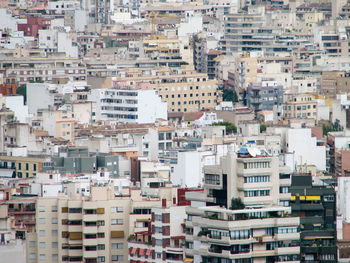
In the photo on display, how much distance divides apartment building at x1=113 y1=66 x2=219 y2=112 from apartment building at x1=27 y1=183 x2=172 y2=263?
219 feet

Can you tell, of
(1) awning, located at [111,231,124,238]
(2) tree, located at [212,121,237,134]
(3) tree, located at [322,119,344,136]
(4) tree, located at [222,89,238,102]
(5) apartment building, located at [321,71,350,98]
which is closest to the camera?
(1) awning, located at [111,231,124,238]

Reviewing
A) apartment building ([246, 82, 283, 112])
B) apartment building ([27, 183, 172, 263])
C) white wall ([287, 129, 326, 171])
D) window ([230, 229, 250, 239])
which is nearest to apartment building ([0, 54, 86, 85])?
apartment building ([246, 82, 283, 112])

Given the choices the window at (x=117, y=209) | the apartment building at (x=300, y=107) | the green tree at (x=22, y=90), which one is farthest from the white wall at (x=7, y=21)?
the window at (x=117, y=209)

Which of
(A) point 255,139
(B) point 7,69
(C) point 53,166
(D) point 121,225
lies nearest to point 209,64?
(B) point 7,69

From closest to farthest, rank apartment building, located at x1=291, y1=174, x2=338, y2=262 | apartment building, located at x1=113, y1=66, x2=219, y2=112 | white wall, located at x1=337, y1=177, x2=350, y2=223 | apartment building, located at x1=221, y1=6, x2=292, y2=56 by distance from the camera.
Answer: apartment building, located at x1=291, y1=174, x2=338, y2=262 < white wall, located at x1=337, y1=177, x2=350, y2=223 < apartment building, located at x1=113, y1=66, x2=219, y2=112 < apartment building, located at x1=221, y1=6, x2=292, y2=56

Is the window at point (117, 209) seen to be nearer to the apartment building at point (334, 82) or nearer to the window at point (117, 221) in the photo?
the window at point (117, 221)

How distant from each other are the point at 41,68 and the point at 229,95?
1317 centimetres

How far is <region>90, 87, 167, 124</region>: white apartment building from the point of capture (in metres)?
138

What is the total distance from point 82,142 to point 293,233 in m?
43.1

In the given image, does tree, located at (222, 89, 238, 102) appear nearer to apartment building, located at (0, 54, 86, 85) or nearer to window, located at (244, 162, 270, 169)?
apartment building, located at (0, 54, 86, 85)

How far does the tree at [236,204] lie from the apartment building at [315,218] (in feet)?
12.4

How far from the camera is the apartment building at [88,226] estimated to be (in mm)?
84875

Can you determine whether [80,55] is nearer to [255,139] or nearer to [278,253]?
[255,139]

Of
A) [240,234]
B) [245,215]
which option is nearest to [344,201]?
[245,215]
